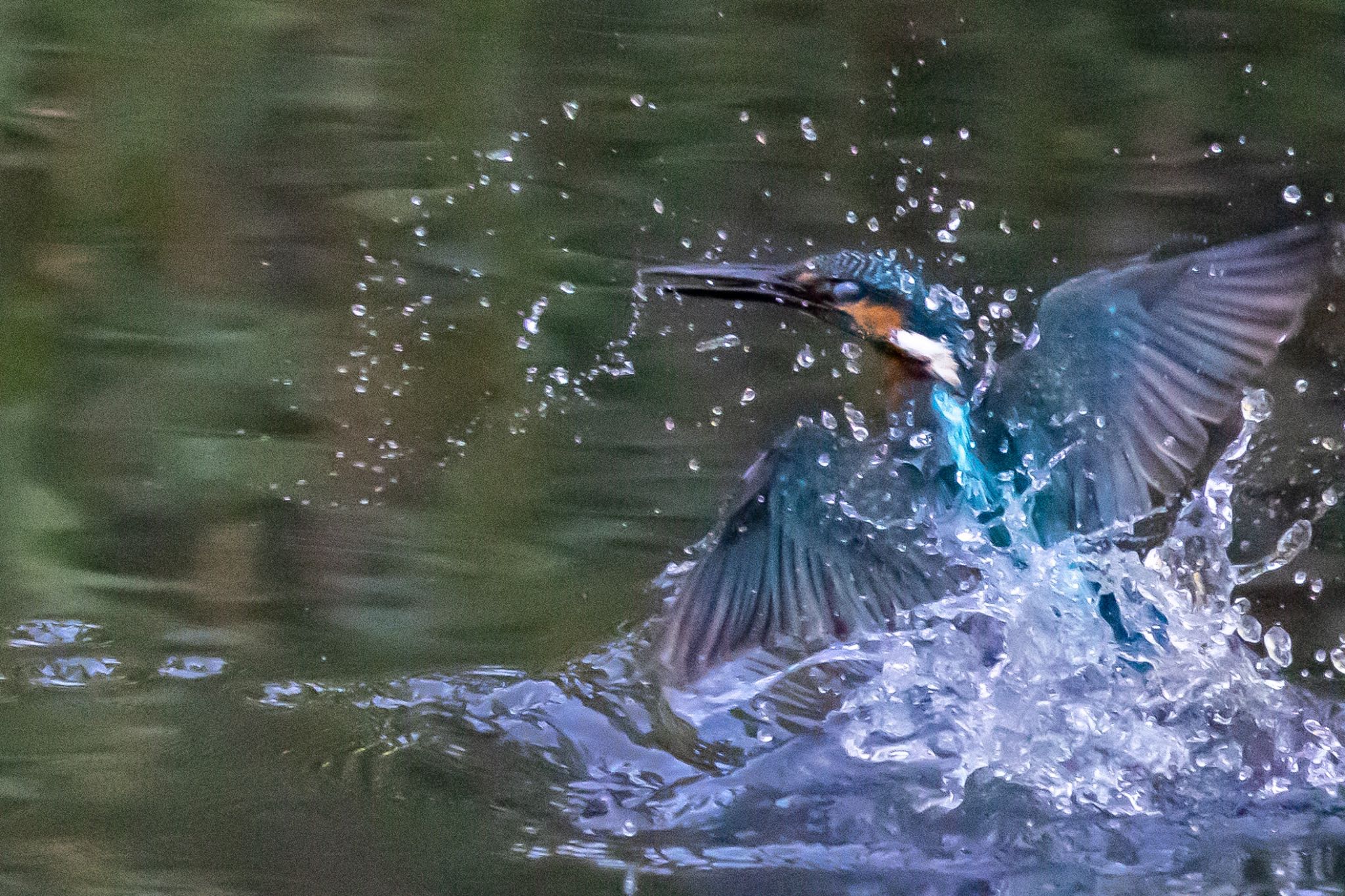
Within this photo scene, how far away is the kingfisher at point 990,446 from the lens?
6.17 ft

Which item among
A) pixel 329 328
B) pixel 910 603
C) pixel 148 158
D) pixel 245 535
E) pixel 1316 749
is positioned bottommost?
pixel 1316 749

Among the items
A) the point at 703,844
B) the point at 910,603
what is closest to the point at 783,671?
the point at 910,603

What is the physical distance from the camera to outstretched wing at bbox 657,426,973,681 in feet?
6.10

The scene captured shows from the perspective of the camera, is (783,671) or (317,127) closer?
(783,671)

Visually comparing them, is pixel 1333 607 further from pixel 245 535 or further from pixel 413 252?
pixel 245 535

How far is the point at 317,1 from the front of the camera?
2572 mm

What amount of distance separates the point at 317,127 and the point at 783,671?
3.94 ft

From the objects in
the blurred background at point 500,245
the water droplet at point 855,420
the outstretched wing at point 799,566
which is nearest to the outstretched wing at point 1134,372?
the outstretched wing at point 799,566

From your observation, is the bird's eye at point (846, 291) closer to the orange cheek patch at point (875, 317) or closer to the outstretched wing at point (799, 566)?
the orange cheek patch at point (875, 317)

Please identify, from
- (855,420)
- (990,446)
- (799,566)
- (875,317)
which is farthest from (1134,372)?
→ (855,420)

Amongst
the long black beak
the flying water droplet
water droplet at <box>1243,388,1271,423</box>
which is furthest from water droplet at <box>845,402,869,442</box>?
water droplet at <box>1243,388,1271,423</box>

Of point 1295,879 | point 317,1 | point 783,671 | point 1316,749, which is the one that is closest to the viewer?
point 1295,879

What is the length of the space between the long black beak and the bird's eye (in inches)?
1.3

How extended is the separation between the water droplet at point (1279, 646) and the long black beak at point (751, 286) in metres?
1.04
